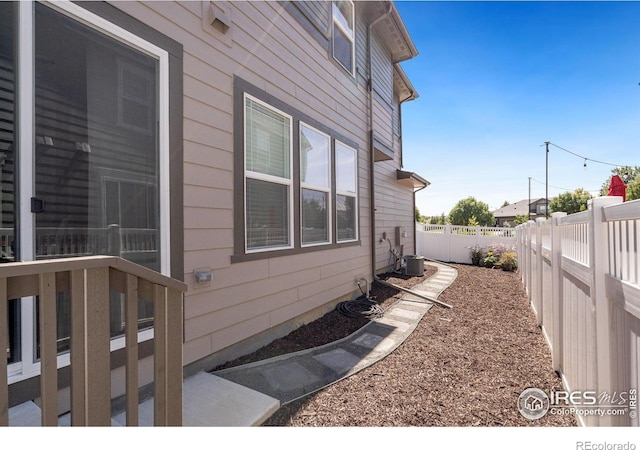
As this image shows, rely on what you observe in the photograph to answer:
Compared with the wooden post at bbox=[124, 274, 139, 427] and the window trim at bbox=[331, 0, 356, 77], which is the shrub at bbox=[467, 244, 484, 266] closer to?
the window trim at bbox=[331, 0, 356, 77]

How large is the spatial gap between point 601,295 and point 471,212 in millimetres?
33801

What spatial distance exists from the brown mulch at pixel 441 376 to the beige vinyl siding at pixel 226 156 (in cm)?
40

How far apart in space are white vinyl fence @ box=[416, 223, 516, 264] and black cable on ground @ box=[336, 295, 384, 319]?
7.47 m

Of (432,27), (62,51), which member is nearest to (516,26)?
(432,27)

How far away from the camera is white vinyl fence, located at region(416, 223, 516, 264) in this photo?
34.7ft

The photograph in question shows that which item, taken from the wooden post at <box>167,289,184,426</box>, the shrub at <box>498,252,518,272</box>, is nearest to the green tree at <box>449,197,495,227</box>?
the shrub at <box>498,252,518,272</box>

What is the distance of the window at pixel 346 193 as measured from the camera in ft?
16.4

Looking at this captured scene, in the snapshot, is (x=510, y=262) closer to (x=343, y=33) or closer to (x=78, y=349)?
(x=343, y=33)

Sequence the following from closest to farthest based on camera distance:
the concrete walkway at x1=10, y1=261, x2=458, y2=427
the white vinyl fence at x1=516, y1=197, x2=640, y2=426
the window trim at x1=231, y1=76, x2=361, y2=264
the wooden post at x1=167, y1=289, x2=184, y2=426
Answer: the white vinyl fence at x1=516, y1=197, x2=640, y2=426 < the wooden post at x1=167, y1=289, x2=184, y2=426 < the concrete walkway at x1=10, y1=261, x2=458, y2=427 < the window trim at x1=231, y1=76, x2=361, y2=264

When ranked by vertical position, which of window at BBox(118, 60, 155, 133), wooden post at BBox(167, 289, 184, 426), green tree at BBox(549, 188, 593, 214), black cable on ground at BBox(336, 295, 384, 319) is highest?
green tree at BBox(549, 188, 593, 214)

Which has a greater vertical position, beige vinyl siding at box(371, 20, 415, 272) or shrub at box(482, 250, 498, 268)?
beige vinyl siding at box(371, 20, 415, 272)

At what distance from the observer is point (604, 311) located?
4.94 feet

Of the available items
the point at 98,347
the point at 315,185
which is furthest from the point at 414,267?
the point at 98,347

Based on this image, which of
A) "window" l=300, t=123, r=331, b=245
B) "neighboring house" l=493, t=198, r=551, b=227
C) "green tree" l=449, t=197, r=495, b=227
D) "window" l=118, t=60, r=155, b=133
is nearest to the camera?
"window" l=118, t=60, r=155, b=133
